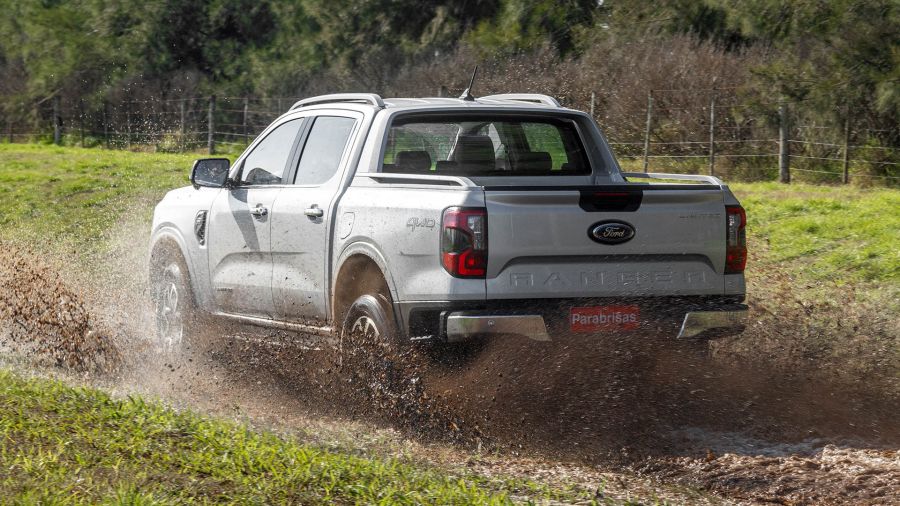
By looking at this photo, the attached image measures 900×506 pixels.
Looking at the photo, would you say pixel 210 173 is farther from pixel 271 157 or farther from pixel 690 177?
pixel 690 177

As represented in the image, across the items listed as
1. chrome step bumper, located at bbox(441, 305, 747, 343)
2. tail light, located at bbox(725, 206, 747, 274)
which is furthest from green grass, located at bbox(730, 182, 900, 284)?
chrome step bumper, located at bbox(441, 305, 747, 343)

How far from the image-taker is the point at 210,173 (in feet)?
27.2

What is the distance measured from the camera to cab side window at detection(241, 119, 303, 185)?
26.0 ft

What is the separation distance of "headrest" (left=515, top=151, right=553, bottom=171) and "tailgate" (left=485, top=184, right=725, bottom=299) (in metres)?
1.33

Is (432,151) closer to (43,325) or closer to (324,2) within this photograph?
(43,325)

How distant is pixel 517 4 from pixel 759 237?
68.7ft

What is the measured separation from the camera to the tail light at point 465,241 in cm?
593

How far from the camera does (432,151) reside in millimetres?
7438

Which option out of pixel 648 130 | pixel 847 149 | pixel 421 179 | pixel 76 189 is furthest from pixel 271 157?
pixel 648 130

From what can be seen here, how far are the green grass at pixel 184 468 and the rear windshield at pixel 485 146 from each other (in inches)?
78.8

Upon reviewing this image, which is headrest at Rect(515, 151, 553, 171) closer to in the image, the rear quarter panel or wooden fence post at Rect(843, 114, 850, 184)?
the rear quarter panel

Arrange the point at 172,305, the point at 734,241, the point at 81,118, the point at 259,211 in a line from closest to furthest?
the point at 734,241 < the point at 259,211 < the point at 172,305 < the point at 81,118

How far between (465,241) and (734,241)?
1.50 m

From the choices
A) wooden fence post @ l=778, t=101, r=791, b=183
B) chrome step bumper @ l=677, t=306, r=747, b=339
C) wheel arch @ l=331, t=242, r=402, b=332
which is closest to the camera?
chrome step bumper @ l=677, t=306, r=747, b=339
